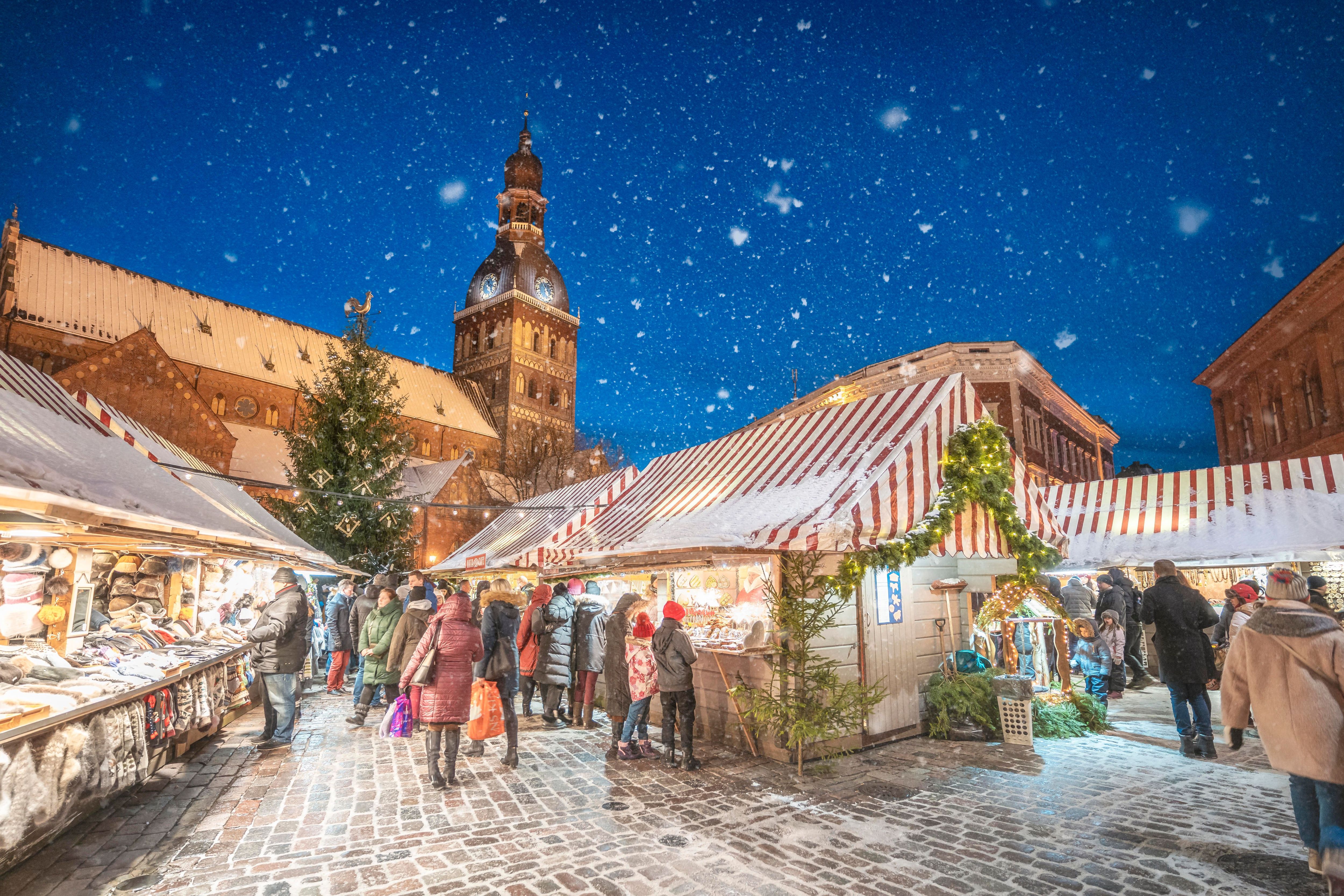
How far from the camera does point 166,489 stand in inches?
225

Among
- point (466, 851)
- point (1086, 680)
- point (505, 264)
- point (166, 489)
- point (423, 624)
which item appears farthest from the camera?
point (505, 264)

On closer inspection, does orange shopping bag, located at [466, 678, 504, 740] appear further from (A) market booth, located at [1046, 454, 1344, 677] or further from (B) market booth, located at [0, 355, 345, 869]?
(A) market booth, located at [1046, 454, 1344, 677]

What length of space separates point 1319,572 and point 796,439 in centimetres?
1042

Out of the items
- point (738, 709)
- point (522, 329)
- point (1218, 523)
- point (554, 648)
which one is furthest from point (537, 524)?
point (522, 329)

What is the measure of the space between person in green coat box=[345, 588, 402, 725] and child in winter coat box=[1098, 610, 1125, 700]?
35.1ft

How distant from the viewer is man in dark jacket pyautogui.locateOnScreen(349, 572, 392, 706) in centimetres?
948

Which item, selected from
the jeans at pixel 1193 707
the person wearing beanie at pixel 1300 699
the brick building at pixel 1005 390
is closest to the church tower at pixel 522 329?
the brick building at pixel 1005 390

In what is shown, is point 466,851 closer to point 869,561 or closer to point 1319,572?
point 869,561

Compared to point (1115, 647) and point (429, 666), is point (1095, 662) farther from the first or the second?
point (429, 666)

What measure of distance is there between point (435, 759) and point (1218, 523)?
13.8 metres

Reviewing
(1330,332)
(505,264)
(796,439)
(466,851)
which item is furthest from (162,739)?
(505,264)

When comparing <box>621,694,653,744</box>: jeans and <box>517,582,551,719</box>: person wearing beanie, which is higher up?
<box>517,582,551,719</box>: person wearing beanie

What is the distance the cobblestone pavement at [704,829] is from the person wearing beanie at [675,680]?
242 millimetres

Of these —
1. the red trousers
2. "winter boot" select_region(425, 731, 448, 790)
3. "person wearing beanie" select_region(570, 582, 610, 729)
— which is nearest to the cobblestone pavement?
"winter boot" select_region(425, 731, 448, 790)
